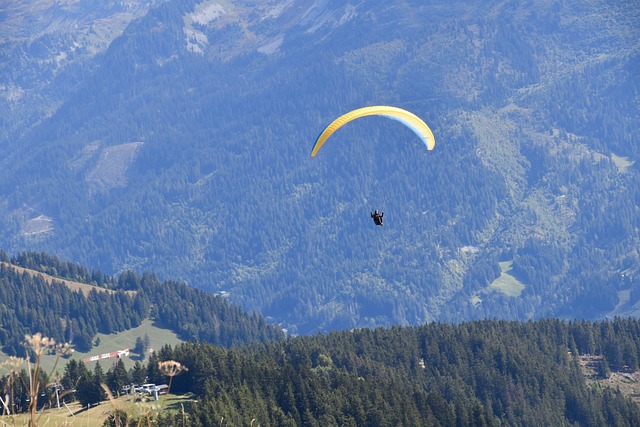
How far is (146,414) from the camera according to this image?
148 ft

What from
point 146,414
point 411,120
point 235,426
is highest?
point 411,120

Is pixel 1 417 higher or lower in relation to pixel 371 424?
lower

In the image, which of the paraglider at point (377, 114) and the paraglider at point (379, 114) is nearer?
the paraglider at point (377, 114)

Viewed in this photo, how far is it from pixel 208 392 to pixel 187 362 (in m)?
15.1

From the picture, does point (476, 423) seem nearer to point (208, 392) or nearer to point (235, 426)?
point (208, 392)

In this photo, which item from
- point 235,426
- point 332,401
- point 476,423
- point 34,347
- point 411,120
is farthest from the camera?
point 476,423

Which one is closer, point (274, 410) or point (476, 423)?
point (274, 410)

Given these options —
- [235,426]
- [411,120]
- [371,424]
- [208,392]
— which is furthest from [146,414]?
[371,424]

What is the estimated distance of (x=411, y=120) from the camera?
105m

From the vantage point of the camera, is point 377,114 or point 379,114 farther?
point 379,114

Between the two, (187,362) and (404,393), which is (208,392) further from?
(404,393)

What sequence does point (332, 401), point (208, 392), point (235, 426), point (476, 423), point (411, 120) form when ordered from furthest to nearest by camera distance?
point (476, 423) → point (332, 401) → point (208, 392) → point (235, 426) → point (411, 120)

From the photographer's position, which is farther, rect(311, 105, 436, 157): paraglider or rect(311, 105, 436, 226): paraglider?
rect(311, 105, 436, 157): paraglider

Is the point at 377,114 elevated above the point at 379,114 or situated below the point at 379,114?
below
